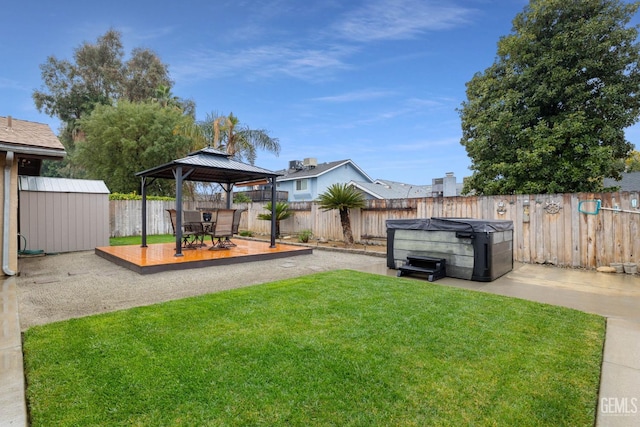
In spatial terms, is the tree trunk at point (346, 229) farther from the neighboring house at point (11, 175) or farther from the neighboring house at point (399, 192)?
the neighboring house at point (399, 192)

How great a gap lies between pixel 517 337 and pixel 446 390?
1.24 meters

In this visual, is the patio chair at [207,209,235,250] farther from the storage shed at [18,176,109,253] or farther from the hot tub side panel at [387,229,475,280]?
the storage shed at [18,176,109,253]

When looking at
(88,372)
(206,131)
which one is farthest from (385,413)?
(206,131)

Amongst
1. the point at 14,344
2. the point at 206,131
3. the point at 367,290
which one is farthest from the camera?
the point at 206,131

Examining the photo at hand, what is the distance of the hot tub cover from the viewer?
198 inches

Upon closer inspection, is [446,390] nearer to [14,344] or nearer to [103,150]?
[14,344]

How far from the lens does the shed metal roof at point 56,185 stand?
8.23 metres

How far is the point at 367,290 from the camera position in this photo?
14.0ft

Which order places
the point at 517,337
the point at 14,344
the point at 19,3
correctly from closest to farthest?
the point at 14,344, the point at 517,337, the point at 19,3

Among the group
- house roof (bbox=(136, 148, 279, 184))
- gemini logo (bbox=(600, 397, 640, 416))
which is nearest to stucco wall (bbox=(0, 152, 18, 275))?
house roof (bbox=(136, 148, 279, 184))

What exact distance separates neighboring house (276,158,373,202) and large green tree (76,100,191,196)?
27.3ft

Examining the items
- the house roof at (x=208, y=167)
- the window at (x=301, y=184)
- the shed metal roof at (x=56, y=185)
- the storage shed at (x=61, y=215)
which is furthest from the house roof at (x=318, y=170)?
the storage shed at (x=61, y=215)

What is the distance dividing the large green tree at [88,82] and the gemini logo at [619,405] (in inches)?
1085

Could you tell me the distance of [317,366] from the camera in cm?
217
